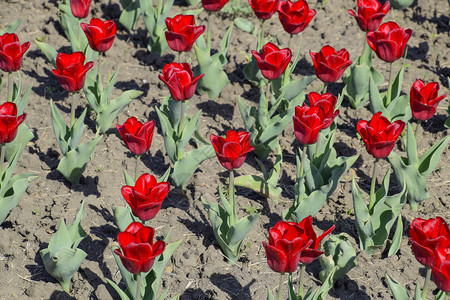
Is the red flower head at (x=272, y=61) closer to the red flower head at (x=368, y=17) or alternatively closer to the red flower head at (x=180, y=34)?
the red flower head at (x=180, y=34)

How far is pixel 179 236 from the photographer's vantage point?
3.78 m

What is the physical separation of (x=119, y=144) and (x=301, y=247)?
2142 mm

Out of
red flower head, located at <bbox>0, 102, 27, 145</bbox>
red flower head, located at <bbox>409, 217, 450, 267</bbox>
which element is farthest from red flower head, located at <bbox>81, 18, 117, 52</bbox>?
red flower head, located at <bbox>409, 217, 450, 267</bbox>

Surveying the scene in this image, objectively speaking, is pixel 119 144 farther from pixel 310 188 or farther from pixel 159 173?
pixel 310 188

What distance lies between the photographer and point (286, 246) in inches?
102

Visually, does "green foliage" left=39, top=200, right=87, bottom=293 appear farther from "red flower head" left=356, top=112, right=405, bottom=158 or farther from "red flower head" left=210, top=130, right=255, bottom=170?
"red flower head" left=356, top=112, right=405, bottom=158

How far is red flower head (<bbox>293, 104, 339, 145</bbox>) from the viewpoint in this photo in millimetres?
3291

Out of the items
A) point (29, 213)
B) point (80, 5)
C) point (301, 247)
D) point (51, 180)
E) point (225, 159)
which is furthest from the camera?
point (80, 5)

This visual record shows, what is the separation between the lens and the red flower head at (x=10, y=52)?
3.87 meters

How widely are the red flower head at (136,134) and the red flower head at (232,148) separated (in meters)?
0.35

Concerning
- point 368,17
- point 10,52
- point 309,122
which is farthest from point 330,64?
point 10,52

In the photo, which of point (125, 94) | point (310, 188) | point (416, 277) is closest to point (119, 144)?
point (125, 94)

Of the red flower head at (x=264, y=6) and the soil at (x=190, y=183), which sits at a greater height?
the red flower head at (x=264, y=6)

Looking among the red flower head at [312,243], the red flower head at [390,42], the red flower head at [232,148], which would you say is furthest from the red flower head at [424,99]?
the red flower head at [312,243]
